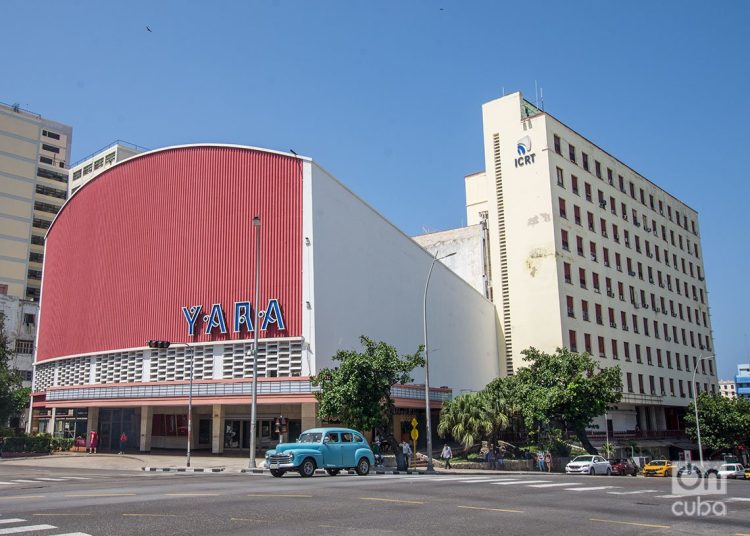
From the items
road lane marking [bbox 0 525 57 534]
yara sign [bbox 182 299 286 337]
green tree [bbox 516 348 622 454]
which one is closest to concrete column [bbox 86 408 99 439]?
yara sign [bbox 182 299 286 337]

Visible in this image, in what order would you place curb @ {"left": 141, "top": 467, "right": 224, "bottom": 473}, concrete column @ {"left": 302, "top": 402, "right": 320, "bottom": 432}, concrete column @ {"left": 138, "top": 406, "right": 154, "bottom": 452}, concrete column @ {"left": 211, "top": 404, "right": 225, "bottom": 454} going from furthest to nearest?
concrete column @ {"left": 138, "top": 406, "right": 154, "bottom": 452} → concrete column @ {"left": 211, "top": 404, "right": 225, "bottom": 454} → concrete column @ {"left": 302, "top": 402, "right": 320, "bottom": 432} → curb @ {"left": 141, "top": 467, "right": 224, "bottom": 473}

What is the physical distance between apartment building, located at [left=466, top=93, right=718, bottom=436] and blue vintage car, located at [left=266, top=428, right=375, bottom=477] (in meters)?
35.8

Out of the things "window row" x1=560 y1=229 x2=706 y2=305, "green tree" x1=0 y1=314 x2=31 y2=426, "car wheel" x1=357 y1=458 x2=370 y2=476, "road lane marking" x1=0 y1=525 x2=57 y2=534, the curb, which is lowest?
the curb

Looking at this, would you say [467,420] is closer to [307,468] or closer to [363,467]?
[363,467]

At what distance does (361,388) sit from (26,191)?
8206cm

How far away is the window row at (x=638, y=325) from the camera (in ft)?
204

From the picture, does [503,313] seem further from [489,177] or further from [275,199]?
[275,199]

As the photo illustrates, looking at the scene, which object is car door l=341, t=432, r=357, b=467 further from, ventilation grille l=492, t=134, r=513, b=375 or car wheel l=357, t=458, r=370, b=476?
ventilation grille l=492, t=134, r=513, b=375

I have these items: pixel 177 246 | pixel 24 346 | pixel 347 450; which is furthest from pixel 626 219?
pixel 24 346

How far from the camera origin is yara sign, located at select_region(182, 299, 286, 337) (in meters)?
40.3

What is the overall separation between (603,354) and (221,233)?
3858 cm

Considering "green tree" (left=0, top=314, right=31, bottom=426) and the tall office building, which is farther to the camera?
the tall office building

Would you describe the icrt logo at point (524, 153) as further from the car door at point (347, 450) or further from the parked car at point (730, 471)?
the car door at point (347, 450)

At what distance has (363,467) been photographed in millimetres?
26578
